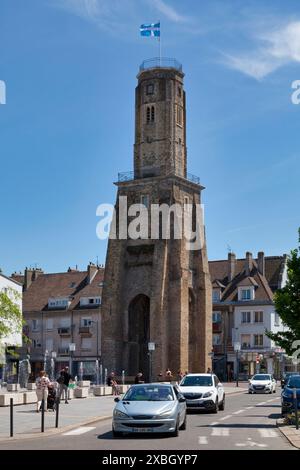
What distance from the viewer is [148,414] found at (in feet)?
59.6

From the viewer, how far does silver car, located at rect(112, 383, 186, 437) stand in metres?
18.0

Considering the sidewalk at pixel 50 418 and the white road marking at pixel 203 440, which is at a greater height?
the white road marking at pixel 203 440

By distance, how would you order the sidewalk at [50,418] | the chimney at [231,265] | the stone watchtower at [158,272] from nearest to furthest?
1. the sidewalk at [50,418]
2. the stone watchtower at [158,272]
3. the chimney at [231,265]

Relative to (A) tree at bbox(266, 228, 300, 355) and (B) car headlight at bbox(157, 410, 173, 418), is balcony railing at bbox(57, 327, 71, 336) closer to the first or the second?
(A) tree at bbox(266, 228, 300, 355)

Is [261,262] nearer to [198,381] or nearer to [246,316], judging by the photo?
[246,316]

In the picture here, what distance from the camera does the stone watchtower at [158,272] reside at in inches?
2554

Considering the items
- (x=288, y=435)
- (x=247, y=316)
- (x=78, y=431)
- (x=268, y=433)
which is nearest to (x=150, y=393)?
(x=78, y=431)

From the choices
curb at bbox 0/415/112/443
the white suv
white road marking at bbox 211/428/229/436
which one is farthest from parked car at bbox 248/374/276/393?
white road marking at bbox 211/428/229/436

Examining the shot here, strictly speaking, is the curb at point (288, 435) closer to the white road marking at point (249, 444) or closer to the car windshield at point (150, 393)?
the white road marking at point (249, 444)

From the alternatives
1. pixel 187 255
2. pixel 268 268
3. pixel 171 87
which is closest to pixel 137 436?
pixel 187 255

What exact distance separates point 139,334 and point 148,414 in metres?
51.6

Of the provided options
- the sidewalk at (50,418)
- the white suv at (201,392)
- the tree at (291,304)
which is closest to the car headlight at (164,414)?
the sidewalk at (50,418)

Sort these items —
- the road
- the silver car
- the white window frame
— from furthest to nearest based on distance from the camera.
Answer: the white window frame, the silver car, the road
